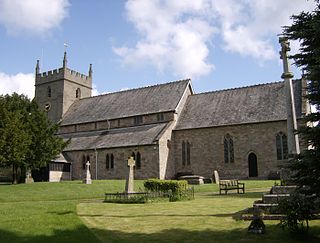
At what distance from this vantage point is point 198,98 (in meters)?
44.3

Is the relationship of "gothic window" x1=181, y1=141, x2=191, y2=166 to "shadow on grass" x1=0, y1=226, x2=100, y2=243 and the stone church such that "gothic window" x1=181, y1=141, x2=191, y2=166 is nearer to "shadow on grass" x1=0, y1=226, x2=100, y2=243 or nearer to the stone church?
the stone church

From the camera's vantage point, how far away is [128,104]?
47.1 m

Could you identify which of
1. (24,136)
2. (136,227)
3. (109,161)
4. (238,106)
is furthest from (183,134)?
(136,227)

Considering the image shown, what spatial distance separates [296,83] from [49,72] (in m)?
37.7

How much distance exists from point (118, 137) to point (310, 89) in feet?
114

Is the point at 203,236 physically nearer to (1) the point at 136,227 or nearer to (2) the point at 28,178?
(1) the point at 136,227

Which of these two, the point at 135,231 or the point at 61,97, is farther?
the point at 61,97

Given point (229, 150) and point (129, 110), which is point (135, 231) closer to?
point (229, 150)

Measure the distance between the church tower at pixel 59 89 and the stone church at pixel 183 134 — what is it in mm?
6392

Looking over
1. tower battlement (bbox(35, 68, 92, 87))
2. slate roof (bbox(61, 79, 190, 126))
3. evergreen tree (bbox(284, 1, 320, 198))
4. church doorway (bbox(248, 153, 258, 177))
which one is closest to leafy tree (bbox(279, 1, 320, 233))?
evergreen tree (bbox(284, 1, 320, 198))

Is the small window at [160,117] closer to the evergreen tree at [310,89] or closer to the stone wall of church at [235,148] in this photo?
the stone wall of church at [235,148]

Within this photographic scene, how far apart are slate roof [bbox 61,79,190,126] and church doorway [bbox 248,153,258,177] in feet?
33.8

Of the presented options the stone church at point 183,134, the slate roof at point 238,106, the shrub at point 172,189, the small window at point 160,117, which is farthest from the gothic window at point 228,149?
the shrub at point 172,189

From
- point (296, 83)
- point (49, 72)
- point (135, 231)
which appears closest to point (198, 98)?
point (296, 83)
